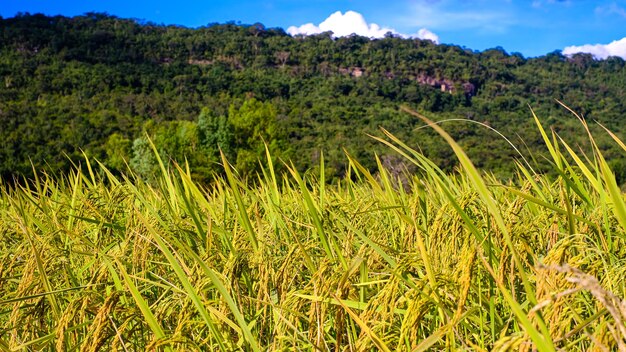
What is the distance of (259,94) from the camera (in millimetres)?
56375

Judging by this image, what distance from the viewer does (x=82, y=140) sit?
32031 millimetres

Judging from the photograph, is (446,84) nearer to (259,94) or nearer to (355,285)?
(259,94)

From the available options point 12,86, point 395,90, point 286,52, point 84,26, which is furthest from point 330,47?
point 12,86

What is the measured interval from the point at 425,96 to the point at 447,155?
Answer: 113 feet

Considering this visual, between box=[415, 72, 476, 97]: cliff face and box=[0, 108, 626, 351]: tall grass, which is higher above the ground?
box=[0, 108, 626, 351]: tall grass

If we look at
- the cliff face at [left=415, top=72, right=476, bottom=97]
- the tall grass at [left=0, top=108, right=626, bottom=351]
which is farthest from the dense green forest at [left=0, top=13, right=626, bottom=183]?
the tall grass at [left=0, top=108, right=626, bottom=351]

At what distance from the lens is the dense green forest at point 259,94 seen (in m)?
27.1

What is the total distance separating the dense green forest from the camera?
27062 mm

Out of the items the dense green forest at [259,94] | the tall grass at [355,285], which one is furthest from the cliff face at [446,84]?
the tall grass at [355,285]

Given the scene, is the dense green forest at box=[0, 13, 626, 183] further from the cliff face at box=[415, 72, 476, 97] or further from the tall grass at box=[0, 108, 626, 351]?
the tall grass at box=[0, 108, 626, 351]

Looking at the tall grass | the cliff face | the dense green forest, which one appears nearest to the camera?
the tall grass

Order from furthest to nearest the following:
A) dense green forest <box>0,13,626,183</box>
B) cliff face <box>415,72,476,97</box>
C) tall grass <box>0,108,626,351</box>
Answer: cliff face <box>415,72,476,97</box> < dense green forest <box>0,13,626,183</box> < tall grass <box>0,108,626,351</box>

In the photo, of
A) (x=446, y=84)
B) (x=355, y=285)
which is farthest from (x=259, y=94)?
(x=355, y=285)

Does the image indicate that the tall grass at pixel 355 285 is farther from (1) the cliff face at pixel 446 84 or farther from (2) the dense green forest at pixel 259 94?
(1) the cliff face at pixel 446 84
